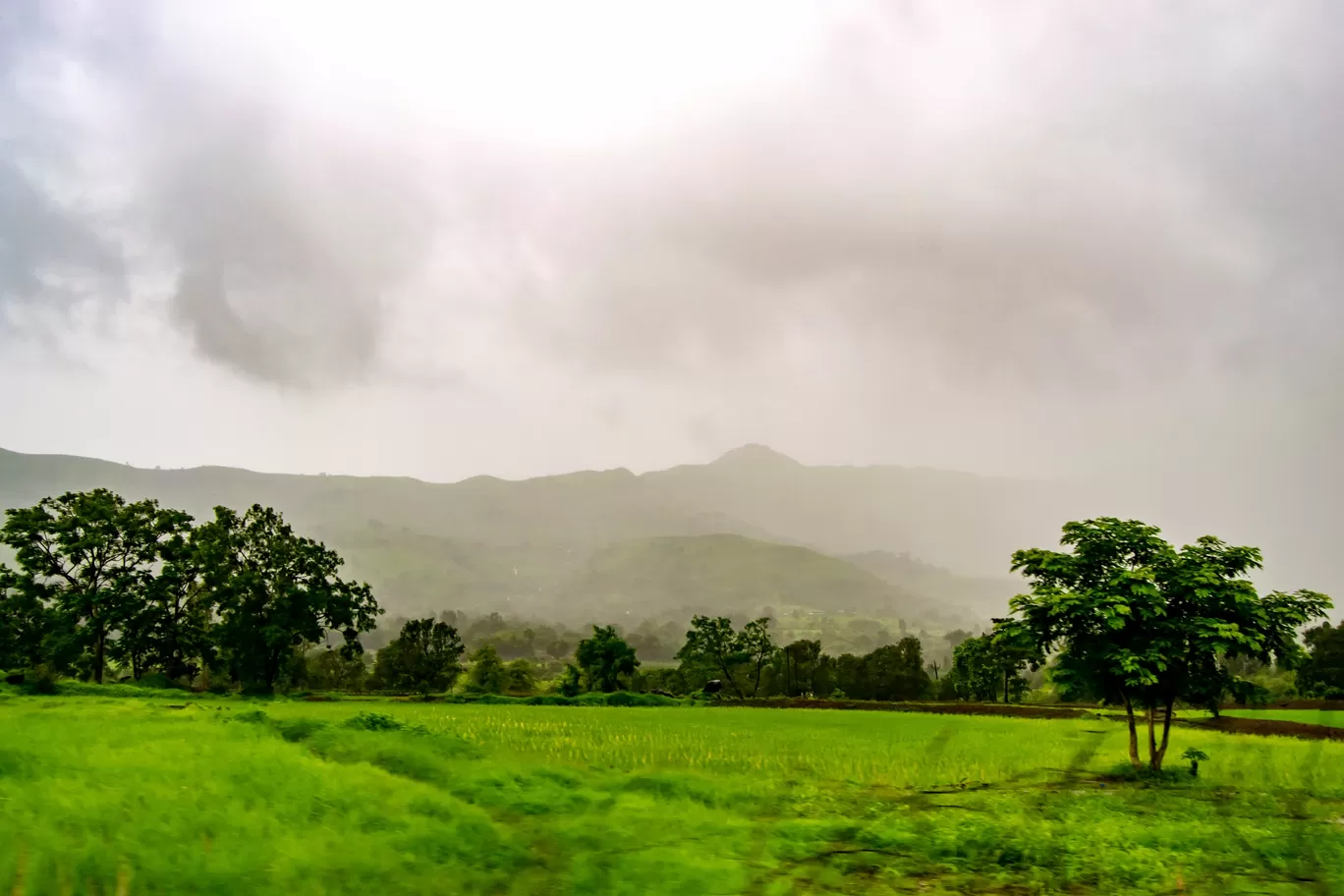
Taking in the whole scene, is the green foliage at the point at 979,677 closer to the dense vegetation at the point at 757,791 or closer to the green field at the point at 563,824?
the dense vegetation at the point at 757,791

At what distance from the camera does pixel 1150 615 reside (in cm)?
1858

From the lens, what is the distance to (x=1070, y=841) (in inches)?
460

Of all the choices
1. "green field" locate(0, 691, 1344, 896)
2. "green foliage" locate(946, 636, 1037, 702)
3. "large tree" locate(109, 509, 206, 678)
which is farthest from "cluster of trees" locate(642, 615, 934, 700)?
"green field" locate(0, 691, 1344, 896)

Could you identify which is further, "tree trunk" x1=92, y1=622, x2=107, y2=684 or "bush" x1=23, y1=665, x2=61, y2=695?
"tree trunk" x1=92, y1=622, x2=107, y2=684

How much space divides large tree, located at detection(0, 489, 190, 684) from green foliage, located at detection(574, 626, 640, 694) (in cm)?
4390

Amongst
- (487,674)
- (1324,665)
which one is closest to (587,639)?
(487,674)

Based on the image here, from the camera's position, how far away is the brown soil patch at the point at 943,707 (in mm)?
59875

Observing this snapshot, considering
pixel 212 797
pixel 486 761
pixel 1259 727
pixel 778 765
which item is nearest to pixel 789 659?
pixel 1259 727

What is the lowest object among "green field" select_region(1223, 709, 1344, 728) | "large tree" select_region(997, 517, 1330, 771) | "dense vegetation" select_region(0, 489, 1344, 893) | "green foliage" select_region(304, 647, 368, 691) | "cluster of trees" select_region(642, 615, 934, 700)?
"green foliage" select_region(304, 647, 368, 691)

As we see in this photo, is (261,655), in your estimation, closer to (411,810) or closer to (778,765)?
(778,765)

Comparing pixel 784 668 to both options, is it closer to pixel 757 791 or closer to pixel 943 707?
pixel 943 707

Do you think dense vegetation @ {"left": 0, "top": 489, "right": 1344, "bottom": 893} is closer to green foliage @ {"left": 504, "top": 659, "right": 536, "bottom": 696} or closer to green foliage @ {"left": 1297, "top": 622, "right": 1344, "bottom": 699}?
green foliage @ {"left": 1297, "top": 622, "right": 1344, "bottom": 699}

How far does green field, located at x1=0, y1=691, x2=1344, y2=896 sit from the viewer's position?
8938mm

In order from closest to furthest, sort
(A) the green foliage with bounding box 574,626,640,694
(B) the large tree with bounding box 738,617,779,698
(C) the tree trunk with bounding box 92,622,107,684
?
(C) the tree trunk with bounding box 92,622,107,684 < (A) the green foliage with bounding box 574,626,640,694 < (B) the large tree with bounding box 738,617,779,698
